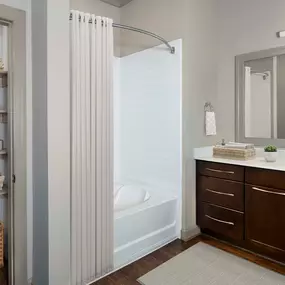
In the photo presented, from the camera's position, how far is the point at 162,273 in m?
Answer: 2.11

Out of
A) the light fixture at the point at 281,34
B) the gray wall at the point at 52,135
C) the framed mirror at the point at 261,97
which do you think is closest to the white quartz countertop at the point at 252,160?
the framed mirror at the point at 261,97

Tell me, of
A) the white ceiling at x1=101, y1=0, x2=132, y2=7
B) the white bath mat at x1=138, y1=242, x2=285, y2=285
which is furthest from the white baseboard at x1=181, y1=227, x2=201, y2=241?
the white ceiling at x1=101, y1=0, x2=132, y2=7

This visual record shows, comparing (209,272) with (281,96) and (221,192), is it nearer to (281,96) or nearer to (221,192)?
(221,192)

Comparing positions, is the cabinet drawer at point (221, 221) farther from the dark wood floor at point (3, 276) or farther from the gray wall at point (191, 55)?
the dark wood floor at point (3, 276)

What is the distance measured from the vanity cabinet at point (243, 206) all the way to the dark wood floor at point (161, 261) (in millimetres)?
79

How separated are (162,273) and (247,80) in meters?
2.23

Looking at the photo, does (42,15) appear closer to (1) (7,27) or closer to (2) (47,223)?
(1) (7,27)

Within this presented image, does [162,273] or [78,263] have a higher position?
[78,263]

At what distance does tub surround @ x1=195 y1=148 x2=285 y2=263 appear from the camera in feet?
7.16

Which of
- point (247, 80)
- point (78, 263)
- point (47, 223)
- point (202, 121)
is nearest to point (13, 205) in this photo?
point (47, 223)

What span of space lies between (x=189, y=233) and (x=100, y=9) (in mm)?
2899

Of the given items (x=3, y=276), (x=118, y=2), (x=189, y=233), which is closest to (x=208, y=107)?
(x=189, y=233)

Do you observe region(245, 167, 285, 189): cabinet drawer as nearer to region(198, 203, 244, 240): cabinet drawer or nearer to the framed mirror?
region(198, 203, 244, 240): cabinet drawer

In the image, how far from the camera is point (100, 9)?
319 centimetres
